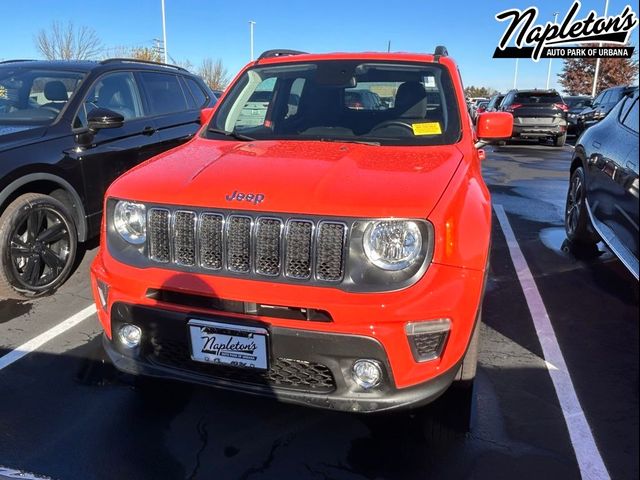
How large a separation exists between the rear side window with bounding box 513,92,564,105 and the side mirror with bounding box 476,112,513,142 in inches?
541

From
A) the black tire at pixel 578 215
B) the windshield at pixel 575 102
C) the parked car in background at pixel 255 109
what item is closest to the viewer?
the parked car in background at pixel 255 109

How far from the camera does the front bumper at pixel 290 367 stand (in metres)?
2.21

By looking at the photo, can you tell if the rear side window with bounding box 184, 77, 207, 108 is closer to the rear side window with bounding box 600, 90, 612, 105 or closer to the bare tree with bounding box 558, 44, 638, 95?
the rear side window with bounding box 600, 90, 612, 105

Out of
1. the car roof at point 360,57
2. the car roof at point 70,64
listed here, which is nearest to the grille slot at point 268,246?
the car roof at point 360,57

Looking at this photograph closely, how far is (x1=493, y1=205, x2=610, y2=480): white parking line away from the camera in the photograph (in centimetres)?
249

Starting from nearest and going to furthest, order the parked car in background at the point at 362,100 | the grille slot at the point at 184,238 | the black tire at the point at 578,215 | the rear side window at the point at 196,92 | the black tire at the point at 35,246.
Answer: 1. the grille slot at the point at 184,238
2. the parked car in background at the point at 362,100
3. the black tire at the point at 35,246
4. the black tire at the point at 578,215
5. the rear side window at the point at 196,92

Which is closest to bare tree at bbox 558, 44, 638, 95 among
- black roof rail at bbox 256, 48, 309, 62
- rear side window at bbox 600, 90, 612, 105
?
rear side window at bbox 600, 90, 612, 105

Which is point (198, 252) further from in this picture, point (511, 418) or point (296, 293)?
point (511, 418)

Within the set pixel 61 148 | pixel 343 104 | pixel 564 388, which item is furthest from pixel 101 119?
pixel 564 388

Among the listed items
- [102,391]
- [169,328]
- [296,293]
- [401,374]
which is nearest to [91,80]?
[102,391]

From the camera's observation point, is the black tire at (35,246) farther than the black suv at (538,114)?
No

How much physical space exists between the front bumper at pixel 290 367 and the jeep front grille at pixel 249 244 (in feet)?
0.81

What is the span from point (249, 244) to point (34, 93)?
12.3ft

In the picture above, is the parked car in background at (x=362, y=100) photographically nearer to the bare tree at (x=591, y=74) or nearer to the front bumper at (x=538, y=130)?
the front bumper at (x=538, y=130)
